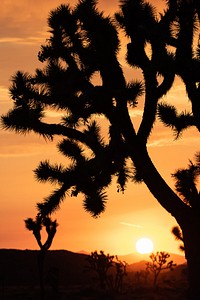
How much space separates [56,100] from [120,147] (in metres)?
1.53

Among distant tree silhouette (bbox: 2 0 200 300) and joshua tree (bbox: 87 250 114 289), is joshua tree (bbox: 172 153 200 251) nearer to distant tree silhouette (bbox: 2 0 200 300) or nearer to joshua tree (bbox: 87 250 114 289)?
distant tree silhouette (bbox: 2 0 200 300)

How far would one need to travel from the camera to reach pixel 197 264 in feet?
34.2

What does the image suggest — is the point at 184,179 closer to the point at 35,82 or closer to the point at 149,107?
the point at 149,107

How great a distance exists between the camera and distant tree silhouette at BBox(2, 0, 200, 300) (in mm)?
10328

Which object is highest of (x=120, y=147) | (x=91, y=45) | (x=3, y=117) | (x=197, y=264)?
(x=91, y=45)

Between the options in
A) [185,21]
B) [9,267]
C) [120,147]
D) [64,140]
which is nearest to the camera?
[185,21]

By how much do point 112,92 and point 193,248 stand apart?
3268mm

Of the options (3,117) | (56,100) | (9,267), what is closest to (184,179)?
(56,100)

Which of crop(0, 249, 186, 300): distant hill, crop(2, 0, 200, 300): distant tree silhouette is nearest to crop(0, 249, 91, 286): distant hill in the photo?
crop(0, 249, 186, 300): distant hill

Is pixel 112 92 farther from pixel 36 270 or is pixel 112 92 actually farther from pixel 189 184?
pixel 36 270

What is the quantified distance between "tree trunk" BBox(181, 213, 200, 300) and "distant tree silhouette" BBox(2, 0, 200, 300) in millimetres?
18

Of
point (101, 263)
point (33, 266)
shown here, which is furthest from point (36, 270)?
point (101, 263)

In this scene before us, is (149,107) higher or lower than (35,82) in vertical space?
lower

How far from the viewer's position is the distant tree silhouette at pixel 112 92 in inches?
407
